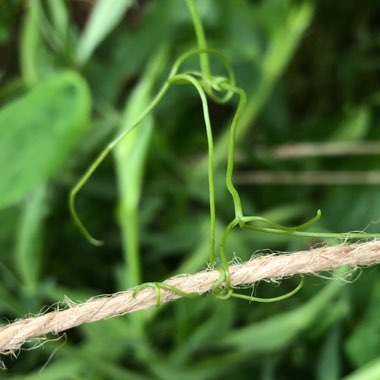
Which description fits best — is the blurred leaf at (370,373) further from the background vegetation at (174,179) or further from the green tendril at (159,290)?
the green tendril at (159,290)

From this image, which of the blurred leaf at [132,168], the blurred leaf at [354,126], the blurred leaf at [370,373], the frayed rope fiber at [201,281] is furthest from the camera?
the blurred leaf at [354,126]

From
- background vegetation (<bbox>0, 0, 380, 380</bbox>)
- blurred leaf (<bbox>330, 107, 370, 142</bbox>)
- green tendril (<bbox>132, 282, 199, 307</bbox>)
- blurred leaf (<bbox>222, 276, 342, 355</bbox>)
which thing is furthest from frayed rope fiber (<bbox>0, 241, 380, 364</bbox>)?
blurred leaf (<bbox>330, 107, 370, 142</bbox>)

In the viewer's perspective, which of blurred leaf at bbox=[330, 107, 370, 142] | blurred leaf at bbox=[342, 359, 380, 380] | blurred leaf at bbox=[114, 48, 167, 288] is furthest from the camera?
blurred leaf at bbox=[330, 107, 370, 142]

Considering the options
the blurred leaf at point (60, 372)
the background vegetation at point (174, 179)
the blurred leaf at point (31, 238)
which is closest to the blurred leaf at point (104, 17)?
the background vegetation at point (174, 179)

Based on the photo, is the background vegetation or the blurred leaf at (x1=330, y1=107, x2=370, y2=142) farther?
the blurred leaf at (x1=330, y1=107, x2=370, y2=142)

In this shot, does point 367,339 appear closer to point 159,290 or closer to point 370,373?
point 370,373

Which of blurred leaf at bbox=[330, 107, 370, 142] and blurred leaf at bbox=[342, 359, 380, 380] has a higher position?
blurred leaf at bbox=[330, 107, 370, 142]

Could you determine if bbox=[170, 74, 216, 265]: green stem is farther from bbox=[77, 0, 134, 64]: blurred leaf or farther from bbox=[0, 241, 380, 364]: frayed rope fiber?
bbox=[77, 0, 134, 64]: blurred leaf

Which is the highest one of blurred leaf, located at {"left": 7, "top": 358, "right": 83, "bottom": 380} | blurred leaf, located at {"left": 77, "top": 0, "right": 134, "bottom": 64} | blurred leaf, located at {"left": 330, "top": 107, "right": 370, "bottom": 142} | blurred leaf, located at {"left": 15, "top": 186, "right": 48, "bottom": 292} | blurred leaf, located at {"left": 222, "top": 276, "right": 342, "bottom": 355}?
blurred leaf, located at {"left": 77, "top": 0, "right": 134, "bottom": 64}
